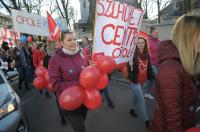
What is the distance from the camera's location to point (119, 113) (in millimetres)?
6398

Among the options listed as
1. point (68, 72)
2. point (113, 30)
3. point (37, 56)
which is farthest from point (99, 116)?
point (37, 56)

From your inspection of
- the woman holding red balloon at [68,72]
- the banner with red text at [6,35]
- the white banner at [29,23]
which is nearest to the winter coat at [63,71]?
the woman holding red balloon at [68,72]

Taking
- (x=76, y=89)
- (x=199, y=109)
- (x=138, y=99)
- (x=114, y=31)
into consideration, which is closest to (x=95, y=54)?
(x=114, y=31)

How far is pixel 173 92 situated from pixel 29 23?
997cm

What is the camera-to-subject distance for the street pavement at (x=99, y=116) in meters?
5.54

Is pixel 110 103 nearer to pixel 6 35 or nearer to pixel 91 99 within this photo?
pixel 91 99

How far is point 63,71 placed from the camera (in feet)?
12.3

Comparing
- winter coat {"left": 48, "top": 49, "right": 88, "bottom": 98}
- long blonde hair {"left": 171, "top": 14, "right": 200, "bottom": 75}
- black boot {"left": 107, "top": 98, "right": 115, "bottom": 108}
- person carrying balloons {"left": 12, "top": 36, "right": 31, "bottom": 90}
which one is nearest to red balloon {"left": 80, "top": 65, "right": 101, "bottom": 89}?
winter coat {"left": 48, "top": 49, "right": 88, "bottom": 98}

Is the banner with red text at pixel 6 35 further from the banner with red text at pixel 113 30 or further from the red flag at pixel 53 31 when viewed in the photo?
the banner with red text at pixel 113 30

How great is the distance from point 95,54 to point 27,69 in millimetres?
7002

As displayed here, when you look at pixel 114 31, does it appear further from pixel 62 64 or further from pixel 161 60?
pixel 161 60

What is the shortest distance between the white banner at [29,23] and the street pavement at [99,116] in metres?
3.08

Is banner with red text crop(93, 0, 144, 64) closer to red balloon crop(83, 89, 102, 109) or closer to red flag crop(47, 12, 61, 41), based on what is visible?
red balloon crop(83, 89, 102, 109)

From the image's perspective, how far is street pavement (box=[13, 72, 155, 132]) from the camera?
554cm
